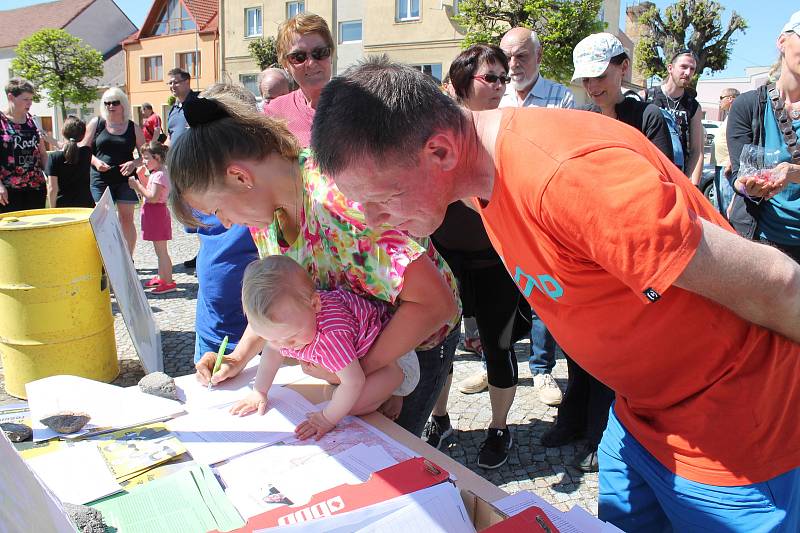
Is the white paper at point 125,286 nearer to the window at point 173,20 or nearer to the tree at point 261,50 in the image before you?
the tree at point 261,50

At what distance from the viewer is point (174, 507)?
115cm

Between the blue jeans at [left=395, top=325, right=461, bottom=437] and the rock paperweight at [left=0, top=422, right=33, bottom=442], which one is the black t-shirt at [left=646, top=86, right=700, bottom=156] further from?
the rock paperweight at [left=0, top=422, right=33, bottom=442]

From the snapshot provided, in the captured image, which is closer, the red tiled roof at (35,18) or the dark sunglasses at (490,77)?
the dark sunglasses at (490,77)

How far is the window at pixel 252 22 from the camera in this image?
25531 mm

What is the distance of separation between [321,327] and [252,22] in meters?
27.3

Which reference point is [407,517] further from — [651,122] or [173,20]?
[173,20]

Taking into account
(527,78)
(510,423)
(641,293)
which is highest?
(527,78)

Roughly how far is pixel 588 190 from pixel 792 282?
352 mm

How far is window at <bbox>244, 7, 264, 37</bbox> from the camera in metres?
25.5

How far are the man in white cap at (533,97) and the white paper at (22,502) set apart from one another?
Answer: 109 inches

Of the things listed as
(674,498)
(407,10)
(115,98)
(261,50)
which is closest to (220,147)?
(674,498)

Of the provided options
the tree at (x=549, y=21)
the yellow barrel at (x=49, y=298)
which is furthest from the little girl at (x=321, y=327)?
the tree at (x=549, y=21)

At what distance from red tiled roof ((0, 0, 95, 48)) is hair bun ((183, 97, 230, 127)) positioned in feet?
136

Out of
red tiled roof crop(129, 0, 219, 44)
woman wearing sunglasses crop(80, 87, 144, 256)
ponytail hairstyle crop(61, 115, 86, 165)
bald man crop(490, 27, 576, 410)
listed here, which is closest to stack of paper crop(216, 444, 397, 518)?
bald man crop(490, 27, 576, 410)
